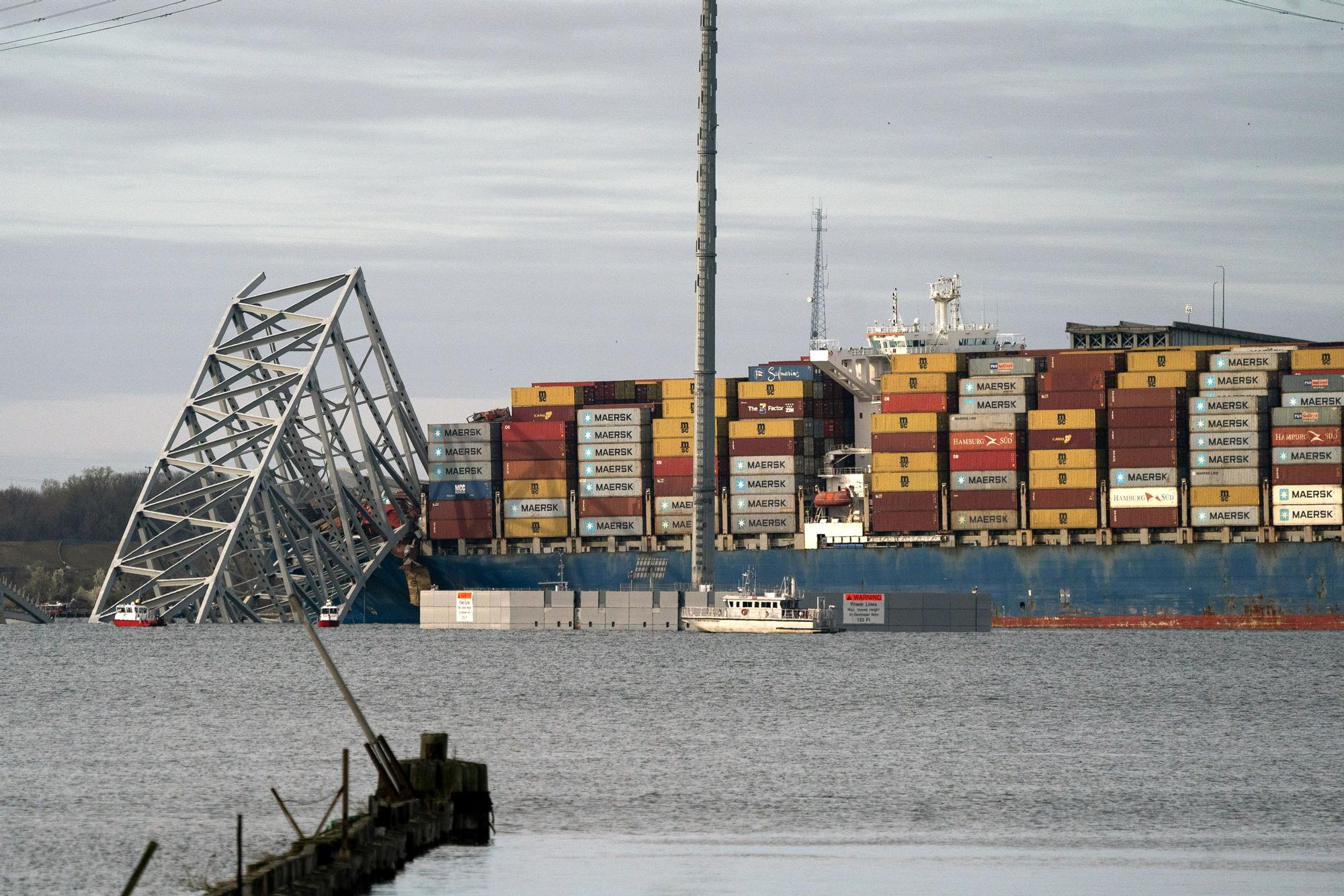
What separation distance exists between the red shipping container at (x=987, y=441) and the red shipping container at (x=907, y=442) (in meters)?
0.86

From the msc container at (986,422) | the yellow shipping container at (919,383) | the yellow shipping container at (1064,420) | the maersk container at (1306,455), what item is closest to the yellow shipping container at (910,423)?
the msc container at (986,422)

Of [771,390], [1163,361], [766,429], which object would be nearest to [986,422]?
[1163,361]

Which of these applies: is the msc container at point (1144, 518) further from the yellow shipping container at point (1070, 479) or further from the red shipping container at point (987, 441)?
the red shipping container at point (987, 441)

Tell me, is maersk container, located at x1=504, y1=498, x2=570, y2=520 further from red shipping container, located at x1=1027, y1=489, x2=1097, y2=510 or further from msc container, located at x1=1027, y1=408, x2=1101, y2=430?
red shipping container, located at x1=1027, y1=489, x2=1097, y2=510

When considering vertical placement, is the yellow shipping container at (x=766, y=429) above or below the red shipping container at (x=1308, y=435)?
above

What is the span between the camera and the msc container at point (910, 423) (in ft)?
345

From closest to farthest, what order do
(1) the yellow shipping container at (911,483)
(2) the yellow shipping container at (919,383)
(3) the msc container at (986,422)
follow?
(3) the msc container at (986,422) → (1) the yellow shipping container at (911,483) → (2) the yellow shipping container at (919,383)

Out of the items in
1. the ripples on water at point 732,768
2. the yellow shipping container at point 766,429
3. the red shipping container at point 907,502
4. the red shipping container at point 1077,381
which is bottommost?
the ripples on water at point 732,768

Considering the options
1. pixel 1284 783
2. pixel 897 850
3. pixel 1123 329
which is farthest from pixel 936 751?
pixel 1123 329

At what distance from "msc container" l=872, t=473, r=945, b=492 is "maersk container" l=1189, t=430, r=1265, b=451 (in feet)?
46.6

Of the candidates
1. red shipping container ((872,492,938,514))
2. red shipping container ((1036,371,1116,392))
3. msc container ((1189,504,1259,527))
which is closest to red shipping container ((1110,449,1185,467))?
msc container ((1189,504,1259,527))

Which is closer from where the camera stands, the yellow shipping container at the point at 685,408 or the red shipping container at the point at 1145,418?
the red shipping container at the point at 1145,418

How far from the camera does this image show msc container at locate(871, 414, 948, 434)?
10512 cm

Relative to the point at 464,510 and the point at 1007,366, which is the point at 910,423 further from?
the point at 464,510
